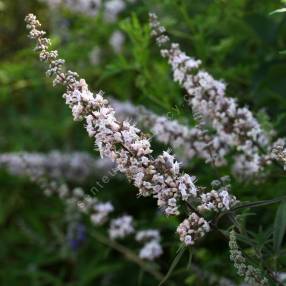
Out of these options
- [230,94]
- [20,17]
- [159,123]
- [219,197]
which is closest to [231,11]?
[230,94]

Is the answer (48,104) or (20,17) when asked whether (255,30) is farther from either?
(20,17)

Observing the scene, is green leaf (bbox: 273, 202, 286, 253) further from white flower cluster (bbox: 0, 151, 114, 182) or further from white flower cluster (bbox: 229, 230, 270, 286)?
white flower cluster (bbox: 0, 151, 114, 182)

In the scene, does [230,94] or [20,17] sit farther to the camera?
[20,17]

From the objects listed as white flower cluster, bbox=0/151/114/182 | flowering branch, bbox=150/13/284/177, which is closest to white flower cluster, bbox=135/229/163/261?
flowering branch, bbox=150/13/284/177

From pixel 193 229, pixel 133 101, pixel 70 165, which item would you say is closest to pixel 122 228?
pixel 193 229

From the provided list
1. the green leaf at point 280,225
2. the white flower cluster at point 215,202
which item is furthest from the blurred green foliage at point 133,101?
the white flower cluster at point 215,202

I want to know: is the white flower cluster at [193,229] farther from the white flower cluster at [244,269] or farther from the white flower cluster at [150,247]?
the white flower cluster at [150,247]
